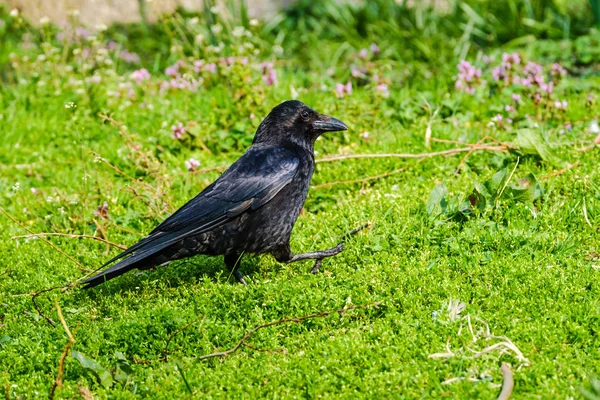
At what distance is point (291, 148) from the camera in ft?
16.3

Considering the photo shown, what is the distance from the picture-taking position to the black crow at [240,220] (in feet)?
14.6

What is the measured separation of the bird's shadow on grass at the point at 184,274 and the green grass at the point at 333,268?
18mm

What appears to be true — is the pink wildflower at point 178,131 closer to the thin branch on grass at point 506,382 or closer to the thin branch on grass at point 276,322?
the thin branch on grass at point 276,322

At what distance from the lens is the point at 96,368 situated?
3730 millimetres

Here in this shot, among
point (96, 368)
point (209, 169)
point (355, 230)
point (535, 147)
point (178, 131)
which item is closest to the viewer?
point (96, 368)

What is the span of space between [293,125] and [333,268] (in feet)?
3.46

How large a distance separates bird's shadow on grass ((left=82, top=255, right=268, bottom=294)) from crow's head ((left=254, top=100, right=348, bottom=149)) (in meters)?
0.81

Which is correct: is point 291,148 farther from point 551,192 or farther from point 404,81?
point 404,81

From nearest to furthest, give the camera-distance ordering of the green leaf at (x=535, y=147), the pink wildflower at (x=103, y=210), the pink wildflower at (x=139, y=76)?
the green leaf at (x=535, y=147), the pink wildflower at (x=103, y=210), the pink wildflower at (x=139, y=76)

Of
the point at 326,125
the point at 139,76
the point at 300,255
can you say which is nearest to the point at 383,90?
the point at 326,125

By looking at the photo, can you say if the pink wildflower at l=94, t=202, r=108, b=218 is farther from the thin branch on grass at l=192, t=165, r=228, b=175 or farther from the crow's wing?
the crow's wing

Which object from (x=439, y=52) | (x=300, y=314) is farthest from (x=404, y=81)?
(x=300, y=314)

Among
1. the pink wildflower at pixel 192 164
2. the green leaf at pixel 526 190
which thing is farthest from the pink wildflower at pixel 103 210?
the green leaf at pixel 526 190

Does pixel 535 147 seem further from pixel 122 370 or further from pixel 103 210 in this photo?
pixel 122 370
